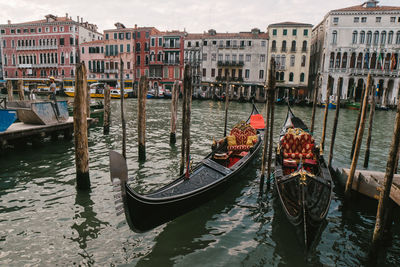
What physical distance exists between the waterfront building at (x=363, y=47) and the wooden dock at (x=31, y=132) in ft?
89.2

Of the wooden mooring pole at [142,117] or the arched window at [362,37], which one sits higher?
the arched window at [362,37]

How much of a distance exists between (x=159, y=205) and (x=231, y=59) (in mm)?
32396

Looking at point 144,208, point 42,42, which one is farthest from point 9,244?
point 42,42

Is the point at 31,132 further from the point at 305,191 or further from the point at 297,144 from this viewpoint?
the point at 305,191

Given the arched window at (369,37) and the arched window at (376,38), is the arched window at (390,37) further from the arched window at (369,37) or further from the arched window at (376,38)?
the arched window at (369,37)

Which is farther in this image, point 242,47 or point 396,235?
point 242,47

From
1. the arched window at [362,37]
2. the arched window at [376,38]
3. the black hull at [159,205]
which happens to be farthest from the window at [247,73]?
the black hull at [159,205]

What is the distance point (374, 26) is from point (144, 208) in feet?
110

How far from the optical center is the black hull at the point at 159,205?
341 cm

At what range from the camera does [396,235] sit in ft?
14.1

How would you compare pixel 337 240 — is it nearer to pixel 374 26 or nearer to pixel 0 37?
pixel 374 26

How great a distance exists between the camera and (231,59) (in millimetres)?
34156

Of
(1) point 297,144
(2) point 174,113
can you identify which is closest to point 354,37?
(2) point 174,113

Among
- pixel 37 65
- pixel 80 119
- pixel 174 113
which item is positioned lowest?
pixel 174 113
